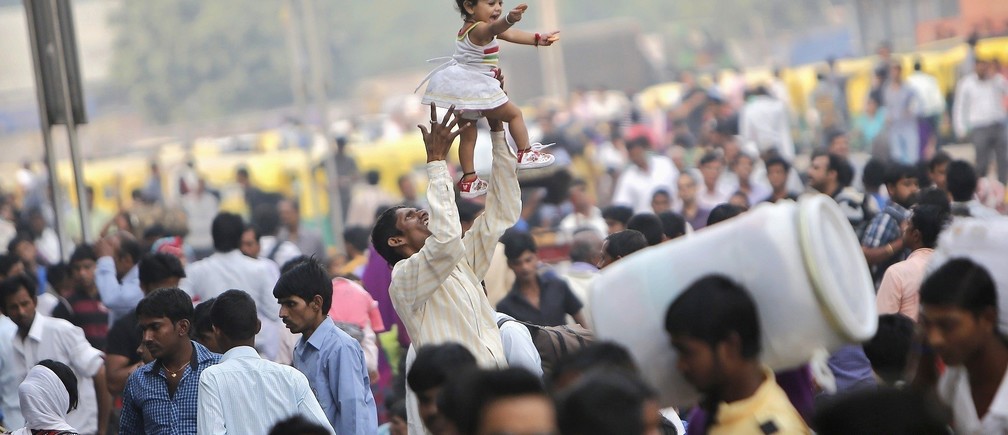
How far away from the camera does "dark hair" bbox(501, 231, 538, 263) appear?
787 centimetres

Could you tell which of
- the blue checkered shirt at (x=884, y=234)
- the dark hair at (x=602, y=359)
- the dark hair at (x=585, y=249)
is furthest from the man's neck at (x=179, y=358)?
the dark hair at (x=585, y=249)

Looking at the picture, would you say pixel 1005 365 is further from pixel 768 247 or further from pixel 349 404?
pixel 349 404

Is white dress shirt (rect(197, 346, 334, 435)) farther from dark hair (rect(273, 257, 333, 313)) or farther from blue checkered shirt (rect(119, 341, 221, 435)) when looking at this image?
dark hair (rect(273, 257, 333, 313))

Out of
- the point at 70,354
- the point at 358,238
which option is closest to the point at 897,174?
the point at 358,238

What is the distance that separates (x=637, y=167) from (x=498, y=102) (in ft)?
32.0

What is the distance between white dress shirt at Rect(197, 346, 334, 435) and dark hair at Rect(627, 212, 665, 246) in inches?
108

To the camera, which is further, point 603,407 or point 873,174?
point 873,174

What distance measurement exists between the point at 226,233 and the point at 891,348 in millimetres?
4932

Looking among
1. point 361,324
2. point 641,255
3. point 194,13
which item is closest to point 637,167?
point 361,324

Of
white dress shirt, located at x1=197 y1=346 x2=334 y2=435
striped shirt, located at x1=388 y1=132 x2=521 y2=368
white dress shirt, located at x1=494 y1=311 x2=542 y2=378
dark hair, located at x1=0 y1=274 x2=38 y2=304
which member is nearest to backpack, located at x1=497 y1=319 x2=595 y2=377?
white dress shirt, located at x1=494 y1=311 x2=542 y2=378

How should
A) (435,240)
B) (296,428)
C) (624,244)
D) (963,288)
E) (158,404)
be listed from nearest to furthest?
(963,288) → (296,428) → (435,240) → (158,404) → (624,244)

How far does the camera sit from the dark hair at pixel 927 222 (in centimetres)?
626

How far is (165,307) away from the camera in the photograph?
215 inches

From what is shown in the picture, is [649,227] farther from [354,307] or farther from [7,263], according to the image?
[7,263]
